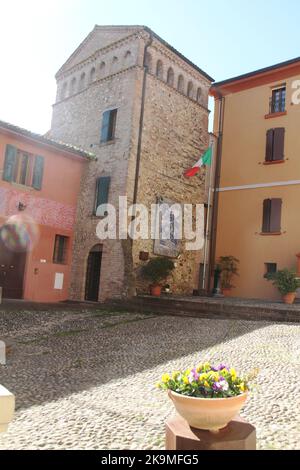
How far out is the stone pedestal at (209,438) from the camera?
8.96 ft

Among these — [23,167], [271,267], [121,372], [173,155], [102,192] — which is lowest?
[121,372]

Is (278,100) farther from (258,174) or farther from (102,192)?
(102,192)

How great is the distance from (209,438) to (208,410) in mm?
189

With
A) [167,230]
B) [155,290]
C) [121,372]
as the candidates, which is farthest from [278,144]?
[121,372]

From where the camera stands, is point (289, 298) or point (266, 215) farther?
point (266, 215)

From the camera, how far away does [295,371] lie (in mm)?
5809

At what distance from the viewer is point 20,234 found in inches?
568

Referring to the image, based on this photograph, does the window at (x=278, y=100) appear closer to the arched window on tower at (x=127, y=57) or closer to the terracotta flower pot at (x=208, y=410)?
the arched window on tower at (x=127, y=57)

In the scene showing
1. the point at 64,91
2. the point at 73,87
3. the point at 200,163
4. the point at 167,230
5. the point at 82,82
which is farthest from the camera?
the point at 64,91

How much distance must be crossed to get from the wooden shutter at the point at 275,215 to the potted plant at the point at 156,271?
4.28 m

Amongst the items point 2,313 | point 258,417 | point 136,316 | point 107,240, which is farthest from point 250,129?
point 258,417

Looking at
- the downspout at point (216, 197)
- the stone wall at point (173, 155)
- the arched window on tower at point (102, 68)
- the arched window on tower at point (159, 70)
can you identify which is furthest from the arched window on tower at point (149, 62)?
the downspout at point (216, 197)

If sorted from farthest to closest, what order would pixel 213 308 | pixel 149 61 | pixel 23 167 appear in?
pixel 149 61, pixel 23 167, pixel 213 308
